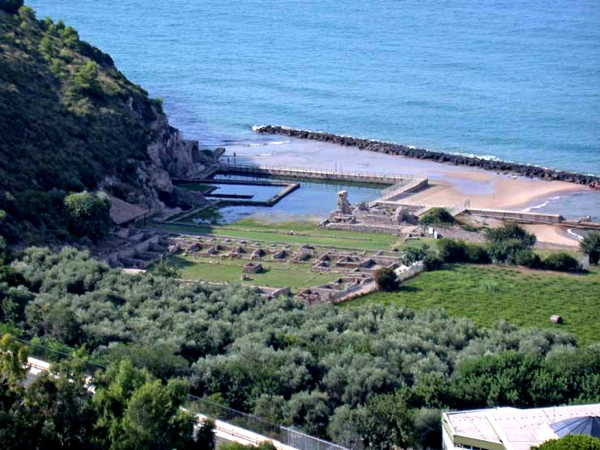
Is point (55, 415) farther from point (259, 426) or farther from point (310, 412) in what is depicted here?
point (310, 412)

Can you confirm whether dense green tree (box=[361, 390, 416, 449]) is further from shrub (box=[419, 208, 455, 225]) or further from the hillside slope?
shrub (box=[419, 208, 455, 225])

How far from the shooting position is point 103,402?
120 ft

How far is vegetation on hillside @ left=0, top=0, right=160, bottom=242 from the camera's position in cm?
7162

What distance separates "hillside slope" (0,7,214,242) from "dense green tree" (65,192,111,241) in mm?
796

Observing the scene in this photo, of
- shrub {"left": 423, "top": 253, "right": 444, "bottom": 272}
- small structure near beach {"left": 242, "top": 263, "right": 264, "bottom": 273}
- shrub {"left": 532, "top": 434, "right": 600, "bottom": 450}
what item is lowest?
small structure near beach {"left": 242, "top": 263, "right": 264, "bottom": 273}

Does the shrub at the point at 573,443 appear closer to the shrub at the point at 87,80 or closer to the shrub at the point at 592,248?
the shrub at the point at 592,248

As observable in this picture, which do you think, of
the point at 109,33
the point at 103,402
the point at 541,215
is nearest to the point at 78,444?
Result: the point at 103,402

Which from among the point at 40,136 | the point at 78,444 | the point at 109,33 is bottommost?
the point at 78,444

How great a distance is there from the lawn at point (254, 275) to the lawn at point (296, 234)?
16.7ft

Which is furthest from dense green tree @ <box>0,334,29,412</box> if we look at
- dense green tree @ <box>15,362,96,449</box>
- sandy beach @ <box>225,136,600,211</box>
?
sandy beach @ <box>225,136,600,211</box>

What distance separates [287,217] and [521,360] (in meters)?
38.5

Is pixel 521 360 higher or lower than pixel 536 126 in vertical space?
lower

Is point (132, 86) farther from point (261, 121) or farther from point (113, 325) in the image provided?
point (113, 325)

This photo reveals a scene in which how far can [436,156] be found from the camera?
100 m
